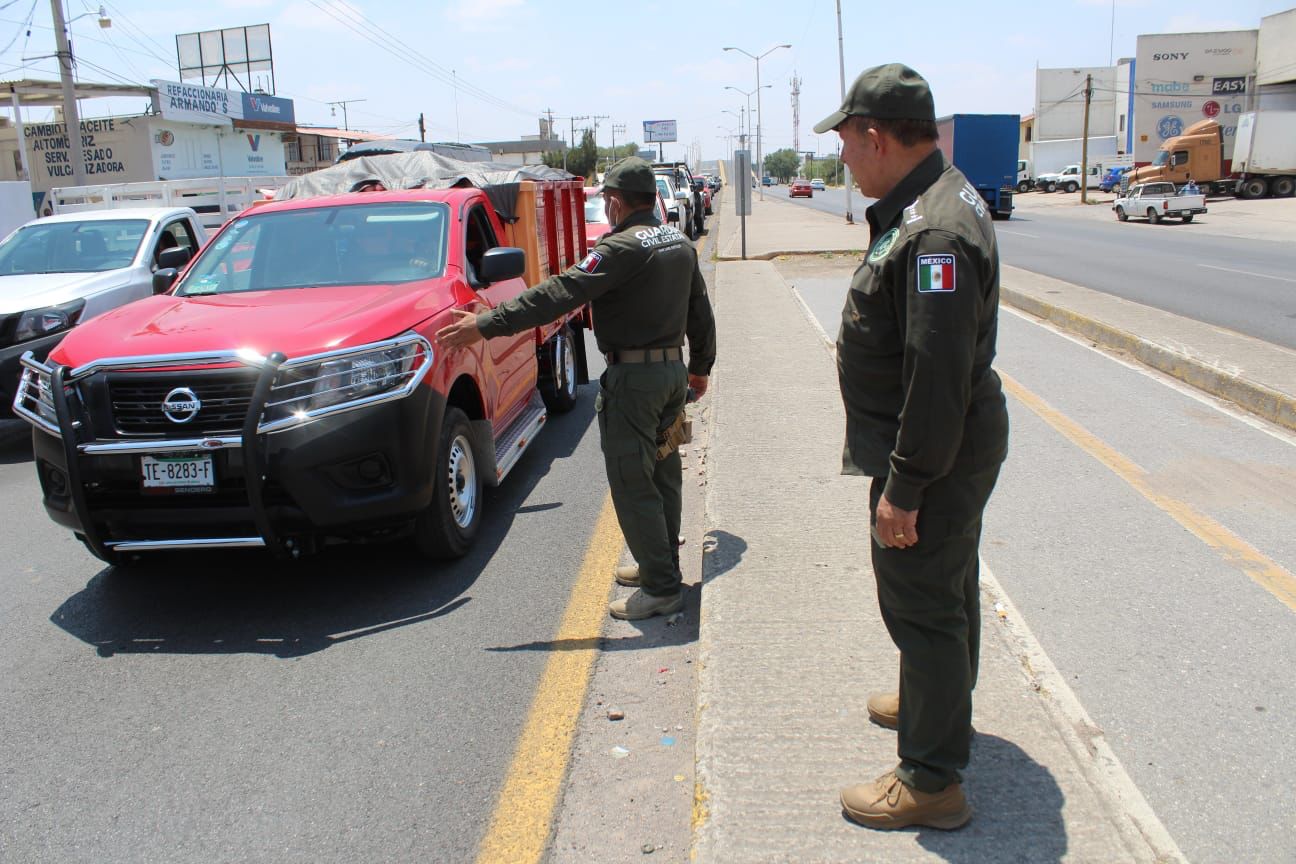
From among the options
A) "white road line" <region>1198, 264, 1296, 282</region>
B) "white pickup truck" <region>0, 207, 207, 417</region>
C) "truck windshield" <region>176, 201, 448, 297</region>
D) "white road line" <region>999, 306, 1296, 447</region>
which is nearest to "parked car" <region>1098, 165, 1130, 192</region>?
"white road line" <region>1198, 264, 1296, 282</region>

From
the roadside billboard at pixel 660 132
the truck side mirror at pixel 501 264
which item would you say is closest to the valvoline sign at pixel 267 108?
the truck side mirror at pixel 501 264

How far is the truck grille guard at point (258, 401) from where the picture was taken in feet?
14.0

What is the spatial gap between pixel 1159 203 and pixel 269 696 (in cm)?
3764

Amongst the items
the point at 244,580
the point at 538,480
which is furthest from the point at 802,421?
the point at 244,580

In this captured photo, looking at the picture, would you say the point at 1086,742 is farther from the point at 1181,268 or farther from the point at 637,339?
the point at 1181,268

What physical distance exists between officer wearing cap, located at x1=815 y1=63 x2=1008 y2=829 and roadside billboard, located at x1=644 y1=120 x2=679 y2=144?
150 meters

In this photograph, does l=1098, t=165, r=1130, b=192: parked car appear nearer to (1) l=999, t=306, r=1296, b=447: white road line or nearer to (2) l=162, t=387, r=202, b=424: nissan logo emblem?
(1) l=999, t=306, r=1296, b=447: white road line

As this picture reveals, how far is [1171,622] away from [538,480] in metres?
3.90

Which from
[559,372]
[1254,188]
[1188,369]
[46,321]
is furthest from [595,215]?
[1254,188]

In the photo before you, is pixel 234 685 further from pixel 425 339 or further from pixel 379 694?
pixel 425 339

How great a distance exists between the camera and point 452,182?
8.70 m

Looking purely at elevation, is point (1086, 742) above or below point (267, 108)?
below

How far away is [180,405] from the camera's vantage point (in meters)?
4.34

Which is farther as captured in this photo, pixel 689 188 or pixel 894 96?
pixel 689 188
